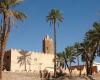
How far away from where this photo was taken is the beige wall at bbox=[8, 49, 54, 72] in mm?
83688

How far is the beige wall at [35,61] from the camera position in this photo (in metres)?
83.7

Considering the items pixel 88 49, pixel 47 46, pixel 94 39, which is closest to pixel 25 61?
pixel 88 49

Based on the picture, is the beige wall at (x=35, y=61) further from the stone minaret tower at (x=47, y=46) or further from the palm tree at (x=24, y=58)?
the stone minaret tower at (x=47, y=46)

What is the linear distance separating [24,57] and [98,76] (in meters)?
30.3

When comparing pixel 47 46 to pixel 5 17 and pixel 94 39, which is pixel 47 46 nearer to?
pixel 94 39

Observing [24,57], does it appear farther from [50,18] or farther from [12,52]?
[50,18]

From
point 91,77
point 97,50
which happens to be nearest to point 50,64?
point 97,50

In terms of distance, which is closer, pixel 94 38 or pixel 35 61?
pixel 94 38

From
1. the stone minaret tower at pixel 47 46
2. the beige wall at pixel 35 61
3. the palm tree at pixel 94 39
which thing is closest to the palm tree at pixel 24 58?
the beige wall at pixel 35 61

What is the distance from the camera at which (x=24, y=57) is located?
86.6 m

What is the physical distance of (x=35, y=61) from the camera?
294 feet

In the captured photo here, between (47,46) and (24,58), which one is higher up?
(47,46)

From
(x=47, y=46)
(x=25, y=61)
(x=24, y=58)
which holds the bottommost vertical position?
(x=25, y=61)

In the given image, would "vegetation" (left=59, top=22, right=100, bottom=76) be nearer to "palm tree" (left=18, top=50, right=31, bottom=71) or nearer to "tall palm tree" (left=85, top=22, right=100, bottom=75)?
"tall palm tree" (left=85, top=22, right=100, bottom=75)
